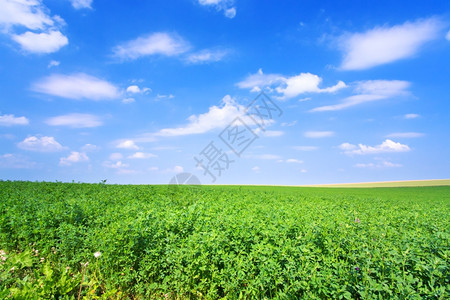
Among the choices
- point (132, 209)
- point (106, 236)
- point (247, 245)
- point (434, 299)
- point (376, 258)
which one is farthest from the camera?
point (132, 209)

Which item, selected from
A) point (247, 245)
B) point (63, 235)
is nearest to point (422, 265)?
point (247, 245)

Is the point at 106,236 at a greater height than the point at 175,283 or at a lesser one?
greater

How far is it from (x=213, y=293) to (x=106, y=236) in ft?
8.76

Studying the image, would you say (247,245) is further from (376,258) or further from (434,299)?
(434,299)

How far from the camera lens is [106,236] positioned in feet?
18.9

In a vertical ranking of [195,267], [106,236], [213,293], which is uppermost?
[106,236]

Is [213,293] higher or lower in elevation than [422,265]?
lower

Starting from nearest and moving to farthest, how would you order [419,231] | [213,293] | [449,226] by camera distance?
[213,293], [419,231], [449,226]

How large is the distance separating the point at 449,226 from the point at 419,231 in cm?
135

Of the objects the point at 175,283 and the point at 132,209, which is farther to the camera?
the point at 132,209

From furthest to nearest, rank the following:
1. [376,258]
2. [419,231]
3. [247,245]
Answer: [419,231] → [247,245] → [376,258]

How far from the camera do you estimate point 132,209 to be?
299 inches

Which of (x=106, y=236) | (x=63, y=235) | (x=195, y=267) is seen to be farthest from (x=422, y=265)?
(x=63, y=235)

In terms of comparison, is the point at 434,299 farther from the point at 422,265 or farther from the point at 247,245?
the point at 247,245
